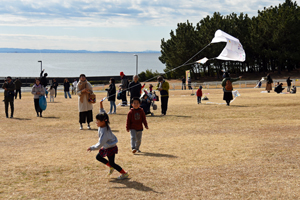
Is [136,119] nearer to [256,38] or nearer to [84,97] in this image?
[84,97]

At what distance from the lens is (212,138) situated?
11.2 meters

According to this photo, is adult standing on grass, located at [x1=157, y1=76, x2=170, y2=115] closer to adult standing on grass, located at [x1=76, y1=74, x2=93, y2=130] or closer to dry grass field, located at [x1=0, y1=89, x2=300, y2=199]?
dry grass field, located at [x1=0, y1=89, x2=300, y2=199]

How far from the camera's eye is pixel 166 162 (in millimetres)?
8391

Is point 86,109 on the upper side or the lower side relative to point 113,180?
upper

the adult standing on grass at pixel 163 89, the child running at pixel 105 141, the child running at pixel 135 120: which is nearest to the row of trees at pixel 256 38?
the adult standing on grass at pixel 163 89

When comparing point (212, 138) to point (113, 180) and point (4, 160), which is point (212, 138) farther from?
point (4, 160)

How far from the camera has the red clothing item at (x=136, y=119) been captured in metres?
8.98

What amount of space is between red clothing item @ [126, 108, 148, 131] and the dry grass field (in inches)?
30.0

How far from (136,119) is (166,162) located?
138 centimetres

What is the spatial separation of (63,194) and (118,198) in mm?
1037

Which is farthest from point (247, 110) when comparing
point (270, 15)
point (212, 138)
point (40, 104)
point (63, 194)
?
point (270, 15)

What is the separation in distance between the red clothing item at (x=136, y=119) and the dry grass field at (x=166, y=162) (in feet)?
2.50

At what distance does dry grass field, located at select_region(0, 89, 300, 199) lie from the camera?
6453 mm

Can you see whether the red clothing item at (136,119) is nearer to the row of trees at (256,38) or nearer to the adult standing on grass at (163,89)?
the adult standing on grass at (163,89)
